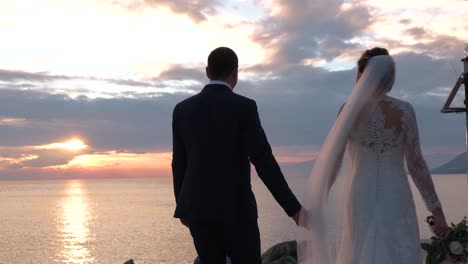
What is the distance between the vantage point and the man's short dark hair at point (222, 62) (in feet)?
14.7

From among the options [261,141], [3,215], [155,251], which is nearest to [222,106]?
[261,141]

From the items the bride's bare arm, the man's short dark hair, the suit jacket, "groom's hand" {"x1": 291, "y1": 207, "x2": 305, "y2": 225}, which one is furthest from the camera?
the bride's bare arm

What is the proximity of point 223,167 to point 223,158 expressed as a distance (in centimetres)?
7

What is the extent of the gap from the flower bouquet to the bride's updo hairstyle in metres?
1.80

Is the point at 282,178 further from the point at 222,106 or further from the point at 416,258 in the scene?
the point at 416,258

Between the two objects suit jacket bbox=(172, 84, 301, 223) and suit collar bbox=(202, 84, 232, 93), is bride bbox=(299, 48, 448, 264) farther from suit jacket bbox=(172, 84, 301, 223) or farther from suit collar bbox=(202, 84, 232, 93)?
suit collar bbox=(202, 84, 232, 93)

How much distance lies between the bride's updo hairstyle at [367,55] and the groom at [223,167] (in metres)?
1.71

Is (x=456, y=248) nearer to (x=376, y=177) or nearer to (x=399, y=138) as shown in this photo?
(x=376, y=177)

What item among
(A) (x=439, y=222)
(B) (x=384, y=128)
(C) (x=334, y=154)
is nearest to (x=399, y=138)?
(B) (x=384, y=128)

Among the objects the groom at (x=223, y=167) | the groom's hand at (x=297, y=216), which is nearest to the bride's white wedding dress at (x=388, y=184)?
the groom's hand at (x=297, y=216)

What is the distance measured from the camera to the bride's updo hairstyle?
18.6ft

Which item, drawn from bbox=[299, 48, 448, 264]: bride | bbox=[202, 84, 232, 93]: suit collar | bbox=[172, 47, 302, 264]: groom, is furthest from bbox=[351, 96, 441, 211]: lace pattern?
bbox=[202, 84, 232, 93]: suit collar

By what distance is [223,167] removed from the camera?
4324 millimetres

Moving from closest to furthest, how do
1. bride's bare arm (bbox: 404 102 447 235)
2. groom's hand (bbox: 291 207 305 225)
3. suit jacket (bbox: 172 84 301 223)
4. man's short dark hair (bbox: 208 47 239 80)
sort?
suit jacket (bbox: 172 84 301 223) → man's short dark hair (bbox: 208 47 239 80) → groom's hand (bbox: 291 207 305 225) → bride's bare arm (bbox: 404 102 447 235)
